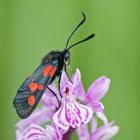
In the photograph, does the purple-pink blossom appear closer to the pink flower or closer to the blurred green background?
the pink flower

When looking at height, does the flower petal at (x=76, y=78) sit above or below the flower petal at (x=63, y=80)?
below

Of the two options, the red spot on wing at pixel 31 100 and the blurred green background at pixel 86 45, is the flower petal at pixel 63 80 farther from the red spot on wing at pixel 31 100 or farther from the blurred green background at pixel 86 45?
the blurred green background at pixel 86 45

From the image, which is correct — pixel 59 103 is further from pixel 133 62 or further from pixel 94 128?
pixel 133 62

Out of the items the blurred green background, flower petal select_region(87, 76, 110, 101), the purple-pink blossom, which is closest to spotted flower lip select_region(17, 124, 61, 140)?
the purple-pink blossom

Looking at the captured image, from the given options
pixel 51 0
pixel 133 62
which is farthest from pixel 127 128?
pixel 51 0

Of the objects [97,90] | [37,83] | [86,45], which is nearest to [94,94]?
[97,90]

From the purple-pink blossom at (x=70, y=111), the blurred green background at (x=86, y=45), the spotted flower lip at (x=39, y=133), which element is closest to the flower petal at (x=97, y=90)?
the purple-pink blossom at (x=70, y=111)
